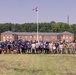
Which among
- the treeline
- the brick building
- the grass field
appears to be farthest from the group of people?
the treeline

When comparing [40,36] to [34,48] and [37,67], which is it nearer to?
Answer: [34,48]

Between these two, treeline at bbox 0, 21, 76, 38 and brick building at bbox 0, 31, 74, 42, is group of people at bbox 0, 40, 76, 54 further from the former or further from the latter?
treeline at bbox 0, 21, 76, 38

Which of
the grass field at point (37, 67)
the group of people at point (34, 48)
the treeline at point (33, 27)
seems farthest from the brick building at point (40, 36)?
Answer: the grass field at point (37, 67)

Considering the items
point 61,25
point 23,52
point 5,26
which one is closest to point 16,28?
point 5,26

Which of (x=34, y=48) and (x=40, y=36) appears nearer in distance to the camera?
(x=34, y=48)

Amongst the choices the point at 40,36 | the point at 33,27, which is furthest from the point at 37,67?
the point at 33,27

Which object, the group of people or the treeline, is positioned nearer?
the group of people

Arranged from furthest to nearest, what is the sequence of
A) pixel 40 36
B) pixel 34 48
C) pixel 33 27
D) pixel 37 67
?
pixel 33 27
pixel 40 36
pixel 34 48
pixel 37 67

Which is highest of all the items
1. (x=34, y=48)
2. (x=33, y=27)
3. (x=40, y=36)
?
(x=34, y=48)

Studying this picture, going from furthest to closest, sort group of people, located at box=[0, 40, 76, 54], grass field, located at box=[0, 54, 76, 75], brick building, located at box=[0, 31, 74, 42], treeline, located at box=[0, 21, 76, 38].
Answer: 1. treeline, located at box=[0, 21, 76, 38]
2. brick building, located at box=[0, 31, 74, 42]
3. group of people, located at box=[0, 40, 76, 54]
4. grass field, located at box=[0, 54, 76, 75]

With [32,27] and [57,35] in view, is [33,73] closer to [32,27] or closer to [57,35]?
[57,35]

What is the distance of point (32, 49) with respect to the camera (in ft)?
96.7

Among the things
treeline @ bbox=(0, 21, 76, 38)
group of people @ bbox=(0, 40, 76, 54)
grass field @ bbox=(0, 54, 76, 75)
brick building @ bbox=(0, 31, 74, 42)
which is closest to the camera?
grass field @ bbox=(0, 54, 76, 75)

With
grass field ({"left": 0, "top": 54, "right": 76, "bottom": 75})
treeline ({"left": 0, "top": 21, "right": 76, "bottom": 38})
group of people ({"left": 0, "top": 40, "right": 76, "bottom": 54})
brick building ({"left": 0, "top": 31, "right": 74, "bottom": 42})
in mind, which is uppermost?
grass field ({"left": 0, "top": 54, "right": 76, "bottom": 75})
